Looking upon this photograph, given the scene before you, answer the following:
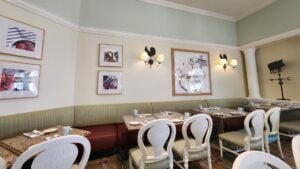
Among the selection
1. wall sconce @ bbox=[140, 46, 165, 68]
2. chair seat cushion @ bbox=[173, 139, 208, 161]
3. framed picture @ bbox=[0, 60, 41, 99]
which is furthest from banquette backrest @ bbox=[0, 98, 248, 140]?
chair seat cushion @ bbox=[173, 139, 208, 161]

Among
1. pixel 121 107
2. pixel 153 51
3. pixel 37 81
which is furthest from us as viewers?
pixel 153 51

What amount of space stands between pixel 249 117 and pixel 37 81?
10.9 feet

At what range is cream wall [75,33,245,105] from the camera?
9.97ft

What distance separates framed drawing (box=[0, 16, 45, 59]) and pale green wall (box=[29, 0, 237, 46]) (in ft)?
1.64

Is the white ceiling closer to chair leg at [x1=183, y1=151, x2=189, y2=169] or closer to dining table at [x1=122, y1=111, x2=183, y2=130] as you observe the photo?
dining table at [x1=122, y1=111, x2=183, y2=130]

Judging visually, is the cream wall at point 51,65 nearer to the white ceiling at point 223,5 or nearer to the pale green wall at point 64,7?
the pale green wall at point 64,7

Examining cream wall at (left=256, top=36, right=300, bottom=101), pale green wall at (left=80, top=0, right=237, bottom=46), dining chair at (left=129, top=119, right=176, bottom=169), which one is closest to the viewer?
dining chair at (left=129, top=119, right=176, bottom=169)

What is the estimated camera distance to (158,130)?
150 centimetres

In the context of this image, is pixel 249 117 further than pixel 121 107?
No

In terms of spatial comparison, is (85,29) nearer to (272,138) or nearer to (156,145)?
(156,145)

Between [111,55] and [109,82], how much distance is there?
631 mm

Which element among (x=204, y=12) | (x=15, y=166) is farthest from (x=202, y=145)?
(x=204, y=12)

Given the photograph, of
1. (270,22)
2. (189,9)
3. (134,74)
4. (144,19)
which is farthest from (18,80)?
(270,22)

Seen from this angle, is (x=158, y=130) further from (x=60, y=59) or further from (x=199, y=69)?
(x=199, y=69)
